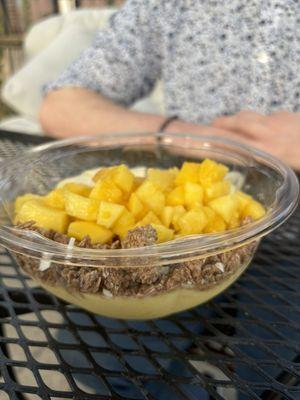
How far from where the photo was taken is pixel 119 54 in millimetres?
1172

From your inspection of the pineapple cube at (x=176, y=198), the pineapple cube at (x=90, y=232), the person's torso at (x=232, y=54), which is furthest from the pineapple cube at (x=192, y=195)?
the person's torso at (x=232, y=54)

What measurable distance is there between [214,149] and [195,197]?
22cm

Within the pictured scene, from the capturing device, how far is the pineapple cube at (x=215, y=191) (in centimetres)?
57

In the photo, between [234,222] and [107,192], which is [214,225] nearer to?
[234,222]

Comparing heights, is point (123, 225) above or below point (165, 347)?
above

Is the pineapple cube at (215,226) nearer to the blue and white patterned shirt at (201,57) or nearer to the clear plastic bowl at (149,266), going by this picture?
the clear plastic bowl at (149,266)

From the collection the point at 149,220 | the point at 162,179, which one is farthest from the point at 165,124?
the point at 149,220

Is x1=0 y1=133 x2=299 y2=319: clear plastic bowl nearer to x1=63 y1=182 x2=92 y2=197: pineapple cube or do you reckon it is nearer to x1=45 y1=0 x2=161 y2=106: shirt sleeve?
x1=63 y1=182 x2=92 y2=197: pineapple cube

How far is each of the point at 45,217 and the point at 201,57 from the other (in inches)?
28.8

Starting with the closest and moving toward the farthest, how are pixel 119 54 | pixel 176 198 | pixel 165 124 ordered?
pixel 176 198 → pixel 165 124 → pixel 119 54

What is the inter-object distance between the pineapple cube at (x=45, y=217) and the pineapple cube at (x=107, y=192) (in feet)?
0.14

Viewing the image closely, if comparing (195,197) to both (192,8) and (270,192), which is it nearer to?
(270,192)

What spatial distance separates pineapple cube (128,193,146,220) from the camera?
532mm

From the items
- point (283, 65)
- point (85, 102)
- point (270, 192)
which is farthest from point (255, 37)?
point (270, 192)
